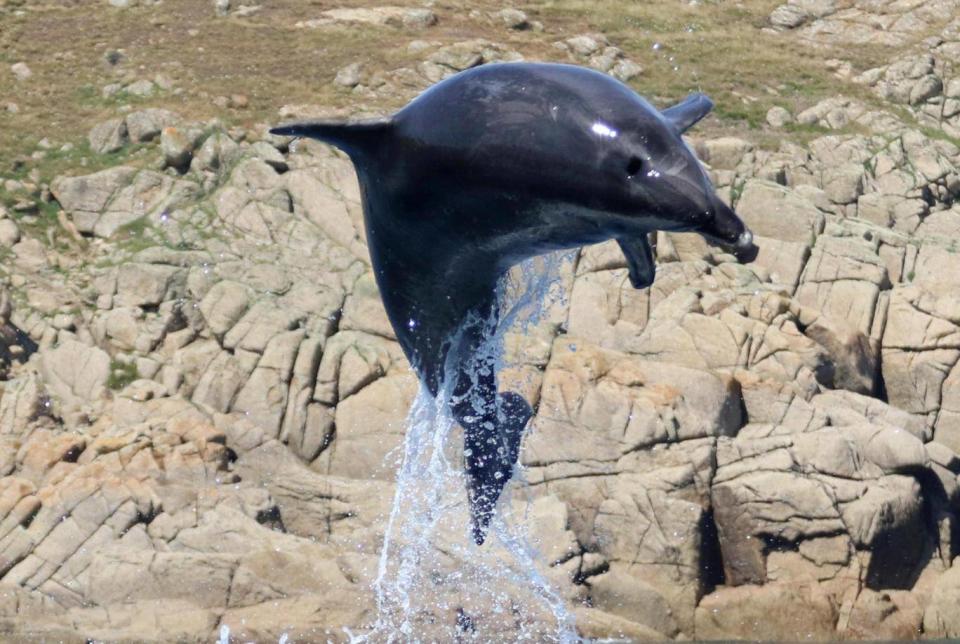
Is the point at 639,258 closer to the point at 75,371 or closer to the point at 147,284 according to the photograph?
the point at 75,371

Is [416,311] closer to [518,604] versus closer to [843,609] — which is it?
[518,604]

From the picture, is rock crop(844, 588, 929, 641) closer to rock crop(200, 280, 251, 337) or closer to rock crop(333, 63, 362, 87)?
rock crop(200, 280, 251, 337)

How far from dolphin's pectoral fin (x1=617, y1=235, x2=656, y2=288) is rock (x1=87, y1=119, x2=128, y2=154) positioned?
972 inches

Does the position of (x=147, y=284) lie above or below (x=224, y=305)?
below

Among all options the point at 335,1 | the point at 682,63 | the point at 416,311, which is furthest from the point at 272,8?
the point at 416,311

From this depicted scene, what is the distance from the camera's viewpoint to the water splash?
19.8 meters

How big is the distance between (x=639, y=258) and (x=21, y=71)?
3181 centimetres

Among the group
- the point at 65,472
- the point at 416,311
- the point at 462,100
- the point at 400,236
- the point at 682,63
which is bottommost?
the point at 682,63

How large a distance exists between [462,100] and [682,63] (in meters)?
33.8

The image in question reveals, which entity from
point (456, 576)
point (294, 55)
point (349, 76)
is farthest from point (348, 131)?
point (294, 55)

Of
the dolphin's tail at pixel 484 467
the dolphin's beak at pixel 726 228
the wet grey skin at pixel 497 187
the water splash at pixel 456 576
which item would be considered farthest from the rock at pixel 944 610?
the dolphin's beak at pixel 726 228

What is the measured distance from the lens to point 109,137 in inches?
1260

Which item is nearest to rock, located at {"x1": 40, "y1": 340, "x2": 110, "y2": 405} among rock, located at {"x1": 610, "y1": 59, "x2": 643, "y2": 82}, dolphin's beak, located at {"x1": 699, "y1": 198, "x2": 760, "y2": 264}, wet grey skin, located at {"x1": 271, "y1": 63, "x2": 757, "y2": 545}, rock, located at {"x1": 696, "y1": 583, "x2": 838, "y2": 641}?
rock, located at {"x1": 696, "y1": 583, "x2": 838, "y2": 641}

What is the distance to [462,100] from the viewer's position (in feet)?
26.2
